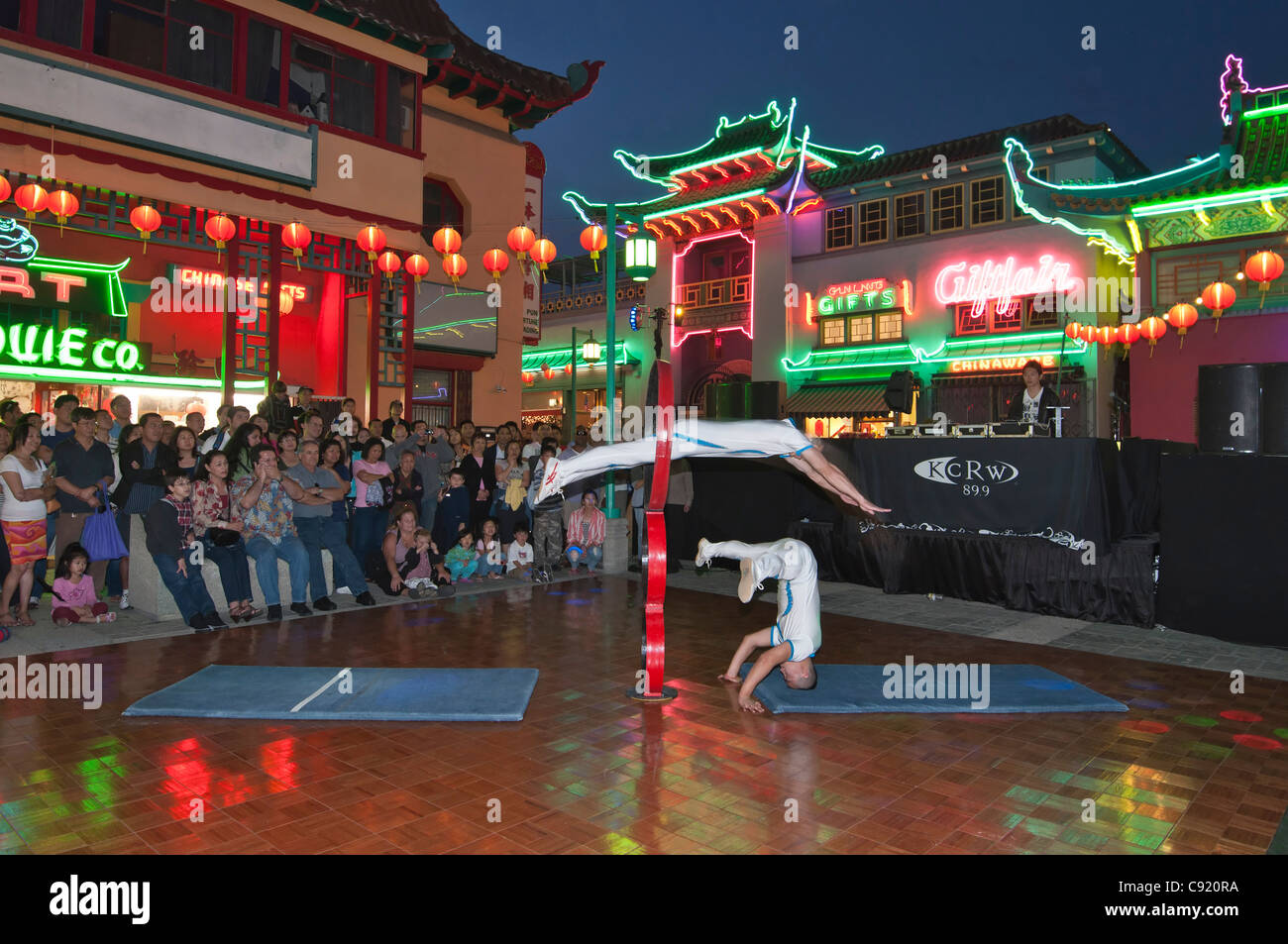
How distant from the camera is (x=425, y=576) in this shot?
9789 millimetres

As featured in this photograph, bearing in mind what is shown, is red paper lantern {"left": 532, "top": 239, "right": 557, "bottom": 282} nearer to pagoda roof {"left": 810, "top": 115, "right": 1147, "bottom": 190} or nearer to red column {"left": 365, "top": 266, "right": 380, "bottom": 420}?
red column {"left": 365, "top": 266, "right": 380, "bottom": 420}

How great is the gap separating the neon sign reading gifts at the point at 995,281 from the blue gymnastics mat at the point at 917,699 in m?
16.7

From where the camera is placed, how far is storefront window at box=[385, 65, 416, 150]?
639 inches

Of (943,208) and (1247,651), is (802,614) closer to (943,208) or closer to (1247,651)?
(1247,651)

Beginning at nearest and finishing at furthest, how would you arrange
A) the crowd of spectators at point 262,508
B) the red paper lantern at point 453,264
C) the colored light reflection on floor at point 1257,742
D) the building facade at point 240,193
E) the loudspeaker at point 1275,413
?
the colored light reflection on floor at point 1257,742
the loudspeaker at point 1275,413
the crowd of spectators at point 262,508
the building facade at point 240,193
the red paper lantern at point 453,264

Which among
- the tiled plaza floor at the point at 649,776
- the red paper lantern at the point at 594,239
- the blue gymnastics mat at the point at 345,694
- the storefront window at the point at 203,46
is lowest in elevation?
the tiled plaza floor at the point at 649,776

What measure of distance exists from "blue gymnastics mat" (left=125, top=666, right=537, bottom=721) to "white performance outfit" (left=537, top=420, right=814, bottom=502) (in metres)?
1.52

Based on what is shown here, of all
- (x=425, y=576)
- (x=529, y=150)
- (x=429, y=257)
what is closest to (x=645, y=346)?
(x=529, y=150)

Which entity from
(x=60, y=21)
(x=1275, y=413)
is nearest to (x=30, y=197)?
(x=60, y=21)

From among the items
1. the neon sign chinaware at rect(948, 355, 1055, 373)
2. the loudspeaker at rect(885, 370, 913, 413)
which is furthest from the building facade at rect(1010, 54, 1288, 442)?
the loudspeaker at rect(885, 370, 913, 413)

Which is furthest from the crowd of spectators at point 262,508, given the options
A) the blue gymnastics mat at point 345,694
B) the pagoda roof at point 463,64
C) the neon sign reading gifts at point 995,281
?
the neon sign reading gifts at point 995,281

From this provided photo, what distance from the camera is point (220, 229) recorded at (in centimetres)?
1345

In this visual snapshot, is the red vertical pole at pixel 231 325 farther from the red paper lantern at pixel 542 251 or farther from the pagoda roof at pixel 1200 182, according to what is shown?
the pagoda roof at pixel 1200 182

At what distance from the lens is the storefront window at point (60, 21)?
477 inches
